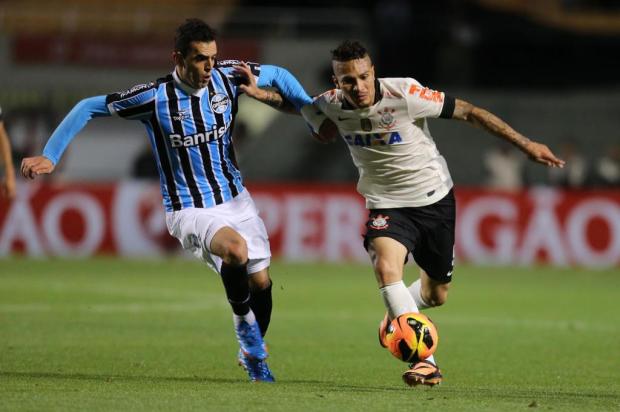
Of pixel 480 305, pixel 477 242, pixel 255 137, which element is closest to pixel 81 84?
pixel 255 137

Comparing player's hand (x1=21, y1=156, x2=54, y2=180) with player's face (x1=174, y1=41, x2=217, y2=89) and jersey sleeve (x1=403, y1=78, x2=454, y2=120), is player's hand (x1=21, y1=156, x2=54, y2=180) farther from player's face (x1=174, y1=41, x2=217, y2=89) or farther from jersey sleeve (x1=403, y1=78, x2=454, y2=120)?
jersey sleeve (x1=403, y1=78, x2=454, y2=120)

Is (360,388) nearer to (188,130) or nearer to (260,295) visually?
(260,295)

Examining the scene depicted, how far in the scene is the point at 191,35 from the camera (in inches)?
309

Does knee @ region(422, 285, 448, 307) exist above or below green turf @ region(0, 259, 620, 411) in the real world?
above

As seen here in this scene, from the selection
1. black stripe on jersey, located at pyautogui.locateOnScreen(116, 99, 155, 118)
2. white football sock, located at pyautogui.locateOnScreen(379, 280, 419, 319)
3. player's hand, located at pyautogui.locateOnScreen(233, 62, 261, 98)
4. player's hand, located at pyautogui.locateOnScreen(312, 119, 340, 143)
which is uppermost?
player's hand, located at pyautogui.locateOnScreen(233, 62, 261, 98)

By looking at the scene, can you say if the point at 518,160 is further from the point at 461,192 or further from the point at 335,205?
the point at 335,205

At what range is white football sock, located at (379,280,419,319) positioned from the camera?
303 inches

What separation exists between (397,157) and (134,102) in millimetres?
1742

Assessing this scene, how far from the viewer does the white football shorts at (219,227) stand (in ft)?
26.4

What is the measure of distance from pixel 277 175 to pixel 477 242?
529 cm

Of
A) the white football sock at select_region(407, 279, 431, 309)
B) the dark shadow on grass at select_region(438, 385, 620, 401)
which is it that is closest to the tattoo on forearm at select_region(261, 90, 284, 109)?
the white football sock at select_region(407, 279, 431, 309)

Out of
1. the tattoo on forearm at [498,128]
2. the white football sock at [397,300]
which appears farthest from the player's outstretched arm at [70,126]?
the tattoo on forearm at [498,128]

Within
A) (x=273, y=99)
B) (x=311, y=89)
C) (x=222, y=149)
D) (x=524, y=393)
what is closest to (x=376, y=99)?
(x=273, y=99)

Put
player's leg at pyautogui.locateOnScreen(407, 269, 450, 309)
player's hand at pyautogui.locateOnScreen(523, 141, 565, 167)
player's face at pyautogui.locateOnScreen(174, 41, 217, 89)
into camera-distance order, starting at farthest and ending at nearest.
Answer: player's leg at pyautogui.locateOnScreen(407, 269, 450, 309), player's face at pyautogui.locateOnScreen(174, 41, 217, 89), player's hand at pyautogui.locateOnScreen(523, 141, 565, 167)
